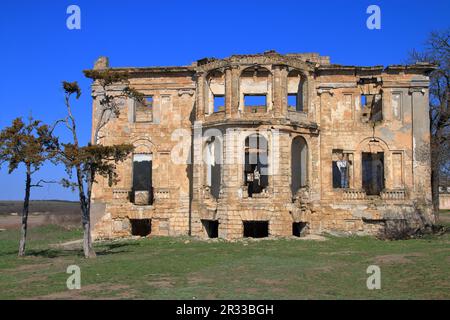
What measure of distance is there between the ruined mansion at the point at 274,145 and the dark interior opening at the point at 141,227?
54 millimetres

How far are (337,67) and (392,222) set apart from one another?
26.7 ft

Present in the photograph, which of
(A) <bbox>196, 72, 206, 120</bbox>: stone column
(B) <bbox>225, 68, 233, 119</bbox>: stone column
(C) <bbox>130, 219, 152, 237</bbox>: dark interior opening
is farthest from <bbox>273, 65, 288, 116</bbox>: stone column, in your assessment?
(C) <bbox>130, 219, 152, 237</bbox>: dark interior opening

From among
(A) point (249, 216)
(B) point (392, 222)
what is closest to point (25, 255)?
(A) point (249, 216)

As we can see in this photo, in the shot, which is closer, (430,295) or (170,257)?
(430,295)

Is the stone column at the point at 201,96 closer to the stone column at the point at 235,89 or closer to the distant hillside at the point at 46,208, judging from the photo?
the stone column at the point at 235,89

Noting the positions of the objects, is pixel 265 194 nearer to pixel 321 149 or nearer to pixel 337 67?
pixel 321 149

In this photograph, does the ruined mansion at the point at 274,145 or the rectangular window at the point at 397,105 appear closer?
the ruined mansion at the point at 274,145

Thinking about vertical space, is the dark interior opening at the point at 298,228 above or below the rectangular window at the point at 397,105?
below

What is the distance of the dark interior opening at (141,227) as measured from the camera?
27484 millimetres

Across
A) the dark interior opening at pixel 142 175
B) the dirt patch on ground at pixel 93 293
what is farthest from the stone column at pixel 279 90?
the dark interior opening at pixel 142 175

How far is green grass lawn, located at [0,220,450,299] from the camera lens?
10984 mm

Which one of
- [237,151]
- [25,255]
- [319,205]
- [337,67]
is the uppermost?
[337,67]
